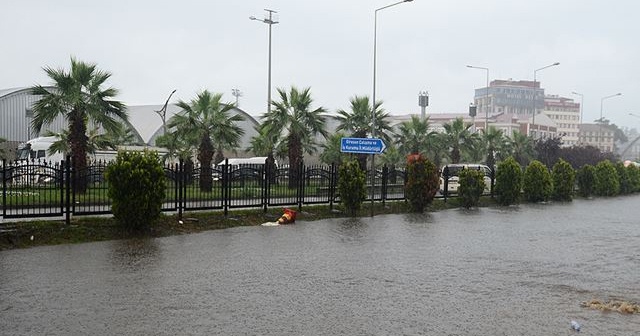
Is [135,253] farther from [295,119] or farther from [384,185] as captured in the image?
[295,119]

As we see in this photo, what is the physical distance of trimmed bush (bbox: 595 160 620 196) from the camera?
121ft

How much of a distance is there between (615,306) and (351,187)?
11580 mm

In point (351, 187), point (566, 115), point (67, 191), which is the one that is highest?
point (566, 115)

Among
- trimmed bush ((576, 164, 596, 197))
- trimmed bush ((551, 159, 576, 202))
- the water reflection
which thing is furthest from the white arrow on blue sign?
trimmed bush ((576, 164, 596, 197))

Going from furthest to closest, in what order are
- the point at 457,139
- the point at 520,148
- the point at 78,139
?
the point at 520,148 → the point at 457,139 → the point at 78,139

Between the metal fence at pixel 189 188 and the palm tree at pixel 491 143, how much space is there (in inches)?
1022

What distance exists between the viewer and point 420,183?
21.5 metres

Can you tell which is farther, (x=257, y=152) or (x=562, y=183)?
(x=257, y=152)

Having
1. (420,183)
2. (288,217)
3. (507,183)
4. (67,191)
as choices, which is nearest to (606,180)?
(507,183)

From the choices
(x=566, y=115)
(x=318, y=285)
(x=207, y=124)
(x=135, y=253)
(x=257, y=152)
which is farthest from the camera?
(x=566, y=115)

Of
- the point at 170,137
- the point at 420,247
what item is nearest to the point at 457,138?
the point at 170,137

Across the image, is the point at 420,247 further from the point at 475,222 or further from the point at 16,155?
the point at 16,155

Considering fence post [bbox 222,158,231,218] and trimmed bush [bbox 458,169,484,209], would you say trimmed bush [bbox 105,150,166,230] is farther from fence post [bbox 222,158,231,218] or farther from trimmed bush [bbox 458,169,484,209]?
trimmed bush [bbox 458,169,484,209]

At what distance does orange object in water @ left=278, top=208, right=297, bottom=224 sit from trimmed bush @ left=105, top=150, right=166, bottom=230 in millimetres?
4037
